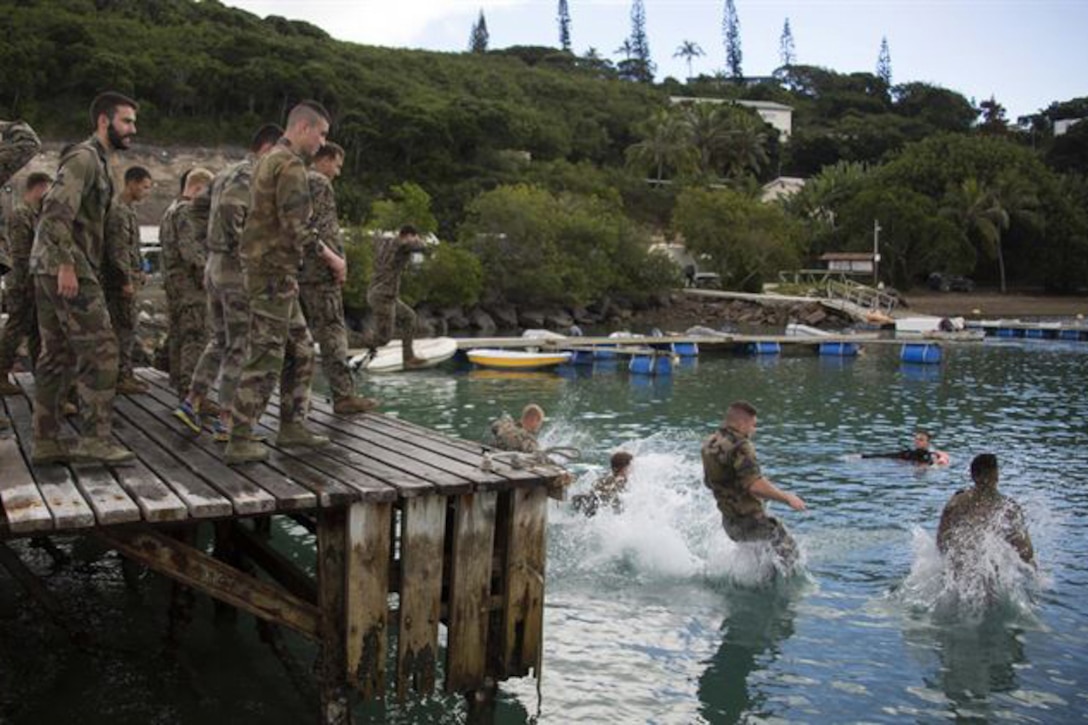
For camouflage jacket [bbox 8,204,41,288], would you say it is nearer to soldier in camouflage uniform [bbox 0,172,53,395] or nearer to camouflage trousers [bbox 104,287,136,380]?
soldier in camouflage uniform [bbox 0,172,53,395]

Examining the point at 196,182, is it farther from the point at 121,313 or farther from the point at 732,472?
the point at 732,472

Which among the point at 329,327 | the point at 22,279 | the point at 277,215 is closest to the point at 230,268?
the point at 277,215

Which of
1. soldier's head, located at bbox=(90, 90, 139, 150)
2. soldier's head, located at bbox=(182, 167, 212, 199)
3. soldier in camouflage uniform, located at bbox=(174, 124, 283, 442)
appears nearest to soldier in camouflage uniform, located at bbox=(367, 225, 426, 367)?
soldier's head, located at bbox=(182, 167, 212, 199)

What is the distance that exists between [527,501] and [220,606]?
5.16m

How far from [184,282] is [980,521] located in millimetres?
9652

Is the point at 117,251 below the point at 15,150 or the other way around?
below

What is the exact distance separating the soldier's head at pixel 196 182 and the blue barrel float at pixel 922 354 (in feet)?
123

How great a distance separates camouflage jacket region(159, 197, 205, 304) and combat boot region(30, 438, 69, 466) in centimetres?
417

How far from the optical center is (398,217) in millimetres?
61094

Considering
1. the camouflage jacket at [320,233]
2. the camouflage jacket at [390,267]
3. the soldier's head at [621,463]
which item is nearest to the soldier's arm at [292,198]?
the camouflage jacket at [320,233]

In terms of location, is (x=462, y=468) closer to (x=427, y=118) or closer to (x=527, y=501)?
(x=527, y=501)

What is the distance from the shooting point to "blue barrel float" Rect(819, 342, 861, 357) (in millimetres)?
46875

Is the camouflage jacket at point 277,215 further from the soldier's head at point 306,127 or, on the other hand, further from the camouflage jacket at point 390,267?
the camouflage jacket at point 390,267

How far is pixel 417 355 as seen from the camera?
122 feet
